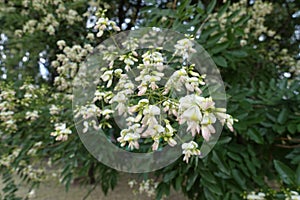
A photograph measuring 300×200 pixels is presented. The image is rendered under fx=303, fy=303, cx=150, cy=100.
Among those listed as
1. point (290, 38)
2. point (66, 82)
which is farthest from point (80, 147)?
point (290, 38)

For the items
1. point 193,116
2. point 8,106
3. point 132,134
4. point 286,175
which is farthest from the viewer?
point 8,106

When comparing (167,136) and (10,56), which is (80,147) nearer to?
(167,136)

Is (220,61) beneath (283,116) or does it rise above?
above

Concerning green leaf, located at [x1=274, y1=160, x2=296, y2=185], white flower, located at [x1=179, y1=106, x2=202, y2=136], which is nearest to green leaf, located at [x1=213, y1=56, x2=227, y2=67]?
green leaf, located at [x1=274, y1=160, x2=296, y2=185]

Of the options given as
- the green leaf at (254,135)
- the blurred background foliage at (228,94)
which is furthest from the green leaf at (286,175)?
the green leaf at (254,135)

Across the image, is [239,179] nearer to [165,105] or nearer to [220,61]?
[220,61]

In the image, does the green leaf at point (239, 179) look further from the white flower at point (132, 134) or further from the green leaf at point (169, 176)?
the white flower at point (132, 134)

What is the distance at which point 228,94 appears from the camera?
0.86 meters

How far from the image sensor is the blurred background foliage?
96 centimetres

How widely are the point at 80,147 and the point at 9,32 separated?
97cm

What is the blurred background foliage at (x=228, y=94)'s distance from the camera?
96 centimetres

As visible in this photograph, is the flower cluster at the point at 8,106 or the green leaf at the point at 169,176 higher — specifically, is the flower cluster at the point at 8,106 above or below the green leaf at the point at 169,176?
above

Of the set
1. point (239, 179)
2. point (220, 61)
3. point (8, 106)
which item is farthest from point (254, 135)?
point (8, 106)

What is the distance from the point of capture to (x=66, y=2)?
51.5 inches
